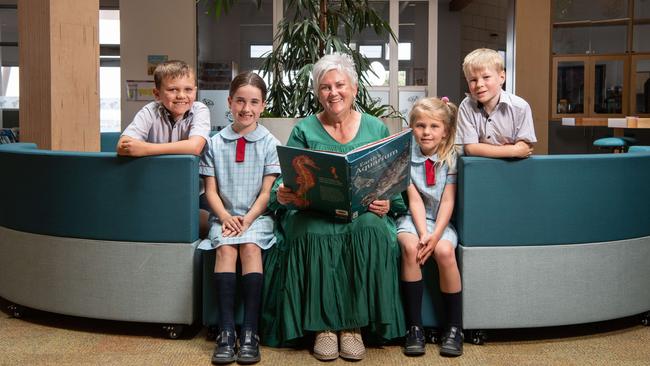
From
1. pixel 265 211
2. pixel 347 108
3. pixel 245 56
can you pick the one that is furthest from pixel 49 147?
pixel 245 56

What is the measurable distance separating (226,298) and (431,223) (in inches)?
33.6

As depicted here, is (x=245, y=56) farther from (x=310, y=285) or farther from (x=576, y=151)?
(x=310, y=285)

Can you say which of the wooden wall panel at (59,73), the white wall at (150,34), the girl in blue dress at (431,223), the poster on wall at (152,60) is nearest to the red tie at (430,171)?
the girl in blue dress at (431,223)

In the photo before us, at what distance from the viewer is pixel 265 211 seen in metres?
2.77

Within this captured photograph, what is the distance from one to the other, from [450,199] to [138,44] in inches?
295

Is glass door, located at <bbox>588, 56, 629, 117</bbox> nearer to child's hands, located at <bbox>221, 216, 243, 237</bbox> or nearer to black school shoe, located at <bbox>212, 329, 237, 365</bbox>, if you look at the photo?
child's hands, located at <bbox>221, 216, 243, 237</bbox>

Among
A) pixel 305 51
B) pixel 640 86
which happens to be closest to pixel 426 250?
pixel 305 51

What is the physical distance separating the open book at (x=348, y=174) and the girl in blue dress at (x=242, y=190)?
219mm

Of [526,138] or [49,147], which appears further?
[49,147]

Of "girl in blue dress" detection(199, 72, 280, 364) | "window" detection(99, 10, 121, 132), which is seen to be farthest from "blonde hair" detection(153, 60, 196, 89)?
"window" detection(99, 10, 121, 132)

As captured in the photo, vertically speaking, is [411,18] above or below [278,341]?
above

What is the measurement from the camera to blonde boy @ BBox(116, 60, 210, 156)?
9.17ft

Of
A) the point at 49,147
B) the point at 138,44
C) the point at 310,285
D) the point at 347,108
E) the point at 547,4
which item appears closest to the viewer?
the point at 310,285

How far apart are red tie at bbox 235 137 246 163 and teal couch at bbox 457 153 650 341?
0.87m
